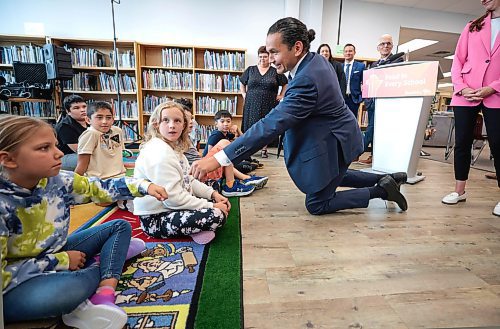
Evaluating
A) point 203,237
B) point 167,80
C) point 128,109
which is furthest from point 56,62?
point 203,237

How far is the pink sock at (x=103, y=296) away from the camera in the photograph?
785mm

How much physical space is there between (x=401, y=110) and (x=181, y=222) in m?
2.11

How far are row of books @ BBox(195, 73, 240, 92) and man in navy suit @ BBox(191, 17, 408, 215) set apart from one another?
314 cm

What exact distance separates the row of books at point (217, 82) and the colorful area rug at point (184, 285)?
357 centimetres

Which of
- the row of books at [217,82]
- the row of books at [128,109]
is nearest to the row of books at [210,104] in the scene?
the row of books at [217,82]

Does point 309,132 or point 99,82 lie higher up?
point 99,82

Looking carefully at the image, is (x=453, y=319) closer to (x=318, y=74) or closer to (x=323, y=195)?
(x=323, y=195)

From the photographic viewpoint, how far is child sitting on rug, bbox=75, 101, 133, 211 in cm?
172

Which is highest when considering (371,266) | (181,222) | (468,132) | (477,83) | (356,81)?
(356,81)

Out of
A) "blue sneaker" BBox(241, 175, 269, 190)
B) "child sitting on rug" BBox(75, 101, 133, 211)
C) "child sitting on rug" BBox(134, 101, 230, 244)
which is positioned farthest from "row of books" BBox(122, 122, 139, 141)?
"child sitting on rug" BBox(134, 101, 230, 244)

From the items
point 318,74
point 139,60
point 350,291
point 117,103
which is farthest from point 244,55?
point 350,291

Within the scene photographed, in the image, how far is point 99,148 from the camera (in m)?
1.82

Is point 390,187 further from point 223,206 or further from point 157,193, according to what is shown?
point 157,193

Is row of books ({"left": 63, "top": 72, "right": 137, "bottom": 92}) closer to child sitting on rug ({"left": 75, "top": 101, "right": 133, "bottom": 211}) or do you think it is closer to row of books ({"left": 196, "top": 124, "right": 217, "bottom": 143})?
row of books ({"left": 196, "top": 124, "right": 217, "bottom": 143})
